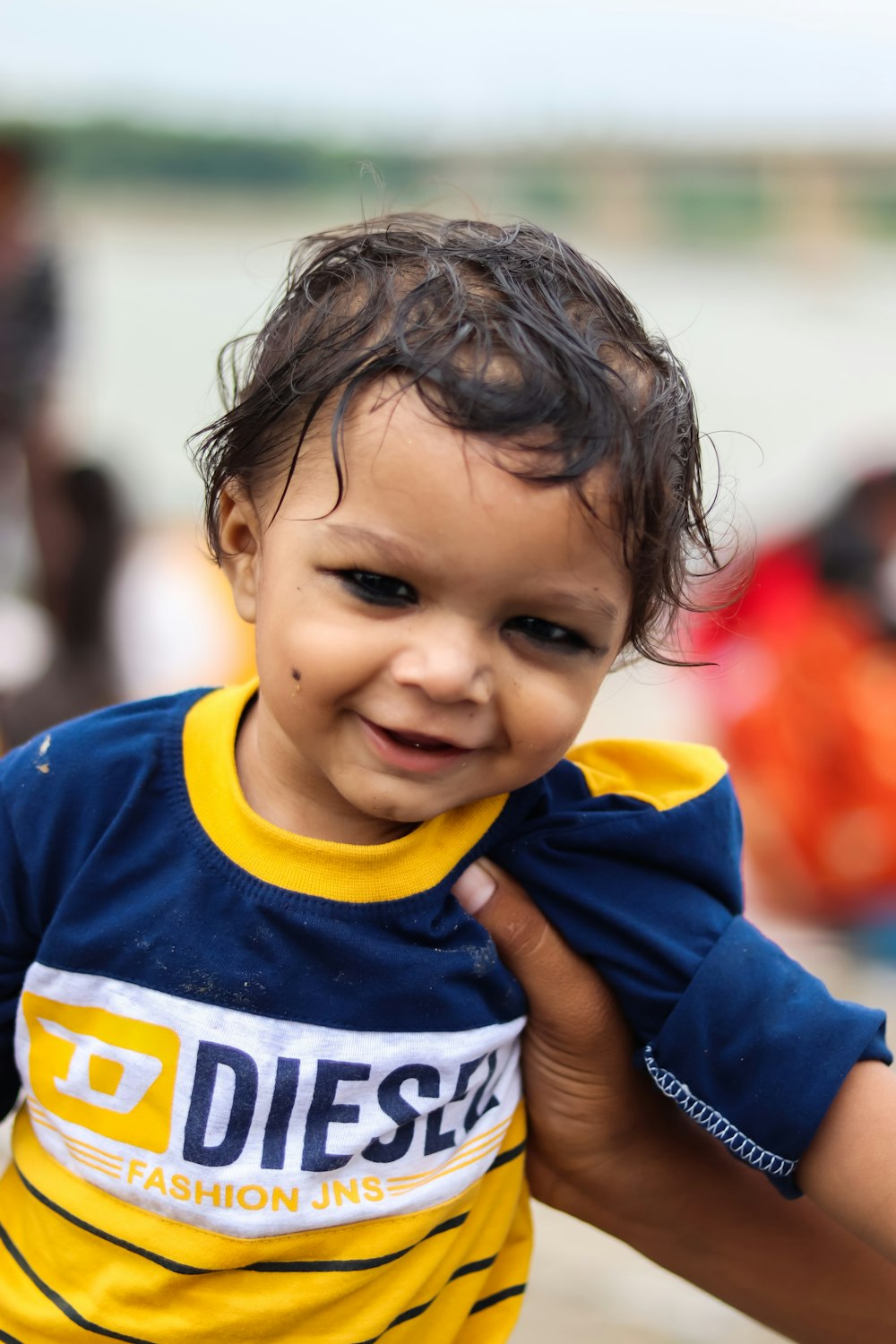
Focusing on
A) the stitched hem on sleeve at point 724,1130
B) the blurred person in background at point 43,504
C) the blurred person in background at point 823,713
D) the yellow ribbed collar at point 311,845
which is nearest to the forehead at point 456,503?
the yellow ribbed collar at point 311,845

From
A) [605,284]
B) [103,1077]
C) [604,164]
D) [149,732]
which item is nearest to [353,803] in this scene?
[149,732]

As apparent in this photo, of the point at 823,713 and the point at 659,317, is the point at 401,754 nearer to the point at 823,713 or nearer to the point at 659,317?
the point at 823,713

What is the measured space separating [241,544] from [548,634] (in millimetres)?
328

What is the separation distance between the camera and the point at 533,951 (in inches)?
49.6

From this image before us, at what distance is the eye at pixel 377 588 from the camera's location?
41.9 inches

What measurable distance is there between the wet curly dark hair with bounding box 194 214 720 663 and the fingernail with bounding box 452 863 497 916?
0.27 meters

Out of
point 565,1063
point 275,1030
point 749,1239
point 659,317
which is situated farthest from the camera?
point 659,317

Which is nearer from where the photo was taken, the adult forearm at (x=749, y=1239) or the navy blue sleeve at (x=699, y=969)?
the navy blue sleeve at (x=699, y=969)

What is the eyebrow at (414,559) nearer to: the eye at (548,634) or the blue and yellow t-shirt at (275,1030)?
the eye at (548,634)

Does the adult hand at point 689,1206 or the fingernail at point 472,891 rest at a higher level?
the fingernail at point 472,891

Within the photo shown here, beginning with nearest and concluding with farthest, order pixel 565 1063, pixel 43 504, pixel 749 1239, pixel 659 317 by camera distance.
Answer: pixel 565 1063
pixel 749 1239
pixel 43 504
pixel 659 317

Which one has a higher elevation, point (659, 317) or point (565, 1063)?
point (659, 317)

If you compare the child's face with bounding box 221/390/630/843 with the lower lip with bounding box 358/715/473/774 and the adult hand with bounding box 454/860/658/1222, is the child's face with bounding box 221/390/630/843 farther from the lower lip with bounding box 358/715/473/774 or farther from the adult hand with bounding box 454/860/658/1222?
the adult hand with bounding box 454/860/658/1222

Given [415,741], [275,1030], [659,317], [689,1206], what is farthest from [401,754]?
[659,317]
